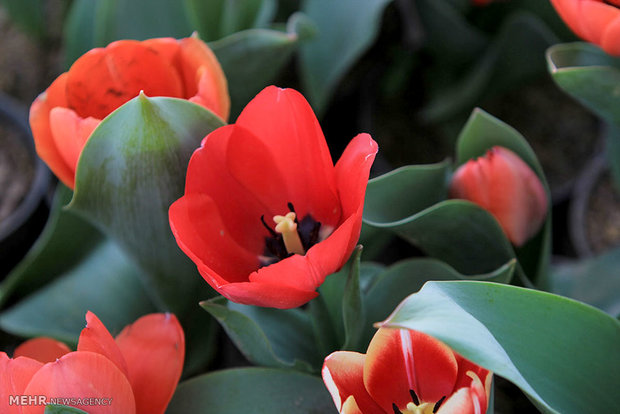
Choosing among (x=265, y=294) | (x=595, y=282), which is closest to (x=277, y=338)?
(x=265, y=294)

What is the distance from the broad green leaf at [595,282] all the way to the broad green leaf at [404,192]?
0.15 meters

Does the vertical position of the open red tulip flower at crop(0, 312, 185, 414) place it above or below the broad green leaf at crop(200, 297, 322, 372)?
above

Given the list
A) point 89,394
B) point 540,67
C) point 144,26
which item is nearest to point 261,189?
point 89,394

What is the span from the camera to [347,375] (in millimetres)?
340

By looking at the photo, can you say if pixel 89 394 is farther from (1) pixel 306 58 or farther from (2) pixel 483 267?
(1) pixel 306 58

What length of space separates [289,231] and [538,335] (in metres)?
0.15

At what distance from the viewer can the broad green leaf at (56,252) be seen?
0.60m

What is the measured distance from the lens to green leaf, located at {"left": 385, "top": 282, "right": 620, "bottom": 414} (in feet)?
0.96

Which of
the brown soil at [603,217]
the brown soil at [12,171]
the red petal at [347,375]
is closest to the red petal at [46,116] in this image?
the red petal at [347,375]

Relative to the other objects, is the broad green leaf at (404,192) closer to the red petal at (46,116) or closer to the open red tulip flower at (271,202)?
the open red tulip flower at (271,202)

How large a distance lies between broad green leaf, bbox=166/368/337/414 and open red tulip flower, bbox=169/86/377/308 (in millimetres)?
72

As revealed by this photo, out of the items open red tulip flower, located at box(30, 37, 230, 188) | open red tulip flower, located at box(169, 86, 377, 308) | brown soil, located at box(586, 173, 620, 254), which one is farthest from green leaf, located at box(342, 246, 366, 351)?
brown soil, located at box(586, 173, 620, 254)

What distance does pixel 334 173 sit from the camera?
1.28ft

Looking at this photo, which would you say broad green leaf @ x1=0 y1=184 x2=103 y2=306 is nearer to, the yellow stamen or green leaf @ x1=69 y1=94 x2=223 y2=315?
green leaf @ x1=69 y1=94 x2=223 y2=315
